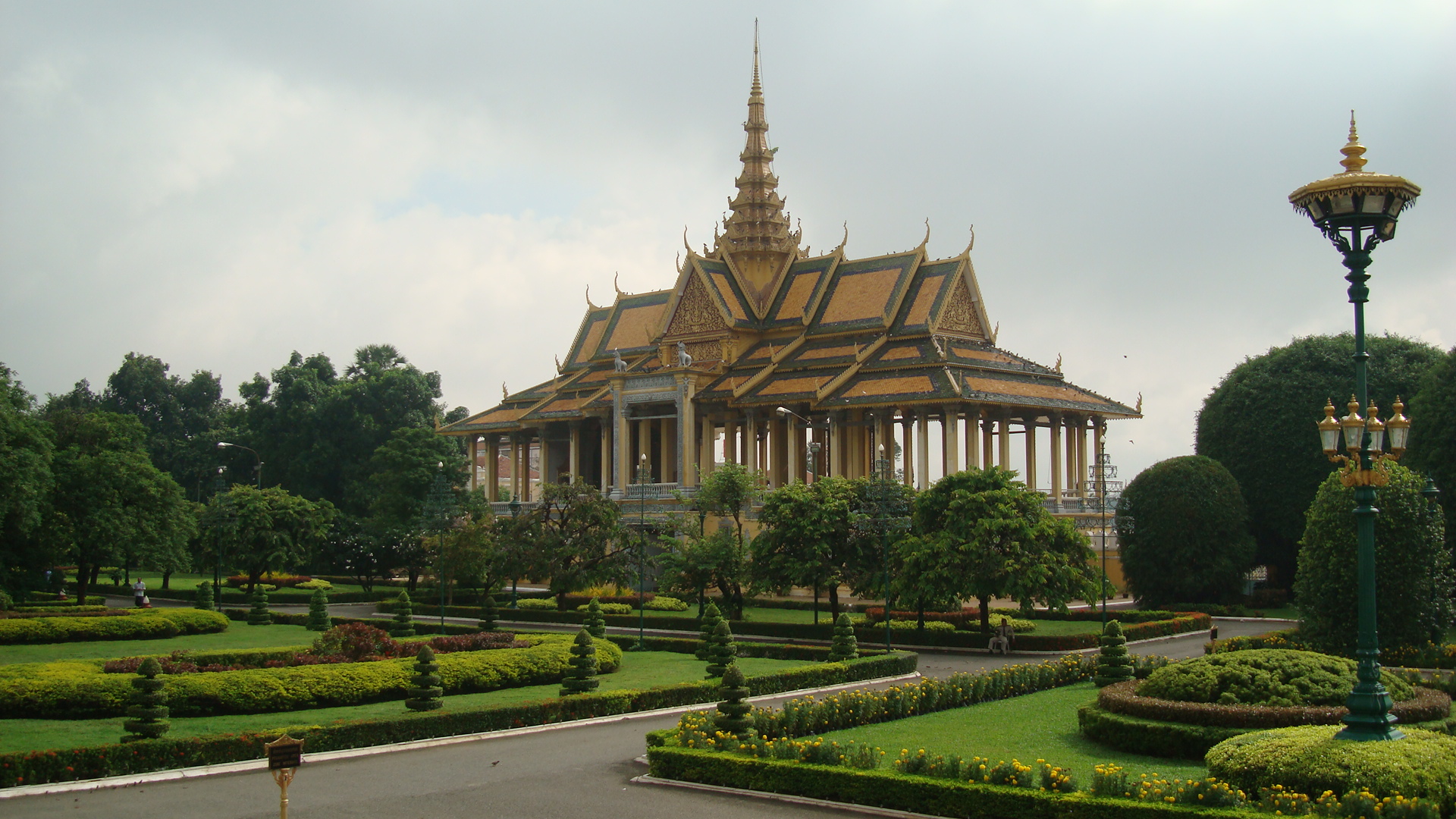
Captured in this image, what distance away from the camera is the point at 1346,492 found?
26203 mm

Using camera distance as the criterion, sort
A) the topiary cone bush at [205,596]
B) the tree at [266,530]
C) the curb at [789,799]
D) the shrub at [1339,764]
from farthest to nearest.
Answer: the tree at [266,530]
the topiary cone bush at [205,596]
the curb at [789,799]
the shrub at [1339,764]

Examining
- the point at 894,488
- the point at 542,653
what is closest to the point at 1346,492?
the point at 894,488

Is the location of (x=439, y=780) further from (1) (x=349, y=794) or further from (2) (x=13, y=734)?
(2) (x=13, y=734)

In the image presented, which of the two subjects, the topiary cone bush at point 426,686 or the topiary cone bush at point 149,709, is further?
the topiary cone bush at point 426,686

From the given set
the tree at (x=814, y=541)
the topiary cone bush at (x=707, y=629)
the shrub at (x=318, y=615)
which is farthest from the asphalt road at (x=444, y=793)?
the shrub at (x=318, y=615)

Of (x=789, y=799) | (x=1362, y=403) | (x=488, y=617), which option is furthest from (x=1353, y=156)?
(x=488, y=617)

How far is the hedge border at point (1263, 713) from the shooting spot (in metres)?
16.9

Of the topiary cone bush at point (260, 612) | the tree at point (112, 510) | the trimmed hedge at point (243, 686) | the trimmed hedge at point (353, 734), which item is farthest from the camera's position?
the tree at point (112, 510)

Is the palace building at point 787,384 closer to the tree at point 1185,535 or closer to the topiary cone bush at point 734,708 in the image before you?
the tree at point 1185,535

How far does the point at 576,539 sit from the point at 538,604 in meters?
3.33

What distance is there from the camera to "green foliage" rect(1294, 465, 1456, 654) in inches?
1008

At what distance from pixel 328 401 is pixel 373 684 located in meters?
56.7

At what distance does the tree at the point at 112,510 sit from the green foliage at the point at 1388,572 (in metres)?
34.6

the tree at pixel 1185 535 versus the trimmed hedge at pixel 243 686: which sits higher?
the tree at pixel 1185 535
